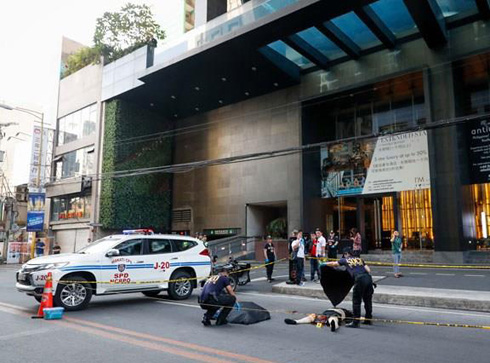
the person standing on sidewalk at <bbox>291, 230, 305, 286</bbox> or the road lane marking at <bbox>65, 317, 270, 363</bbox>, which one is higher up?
the person standing on sidewalk at <bbox>291, 230, 305, 286</bbox>

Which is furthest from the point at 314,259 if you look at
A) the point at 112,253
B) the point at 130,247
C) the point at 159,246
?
the point at 112,253

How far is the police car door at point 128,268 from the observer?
10836 mm

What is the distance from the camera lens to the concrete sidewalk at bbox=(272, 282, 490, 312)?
10.0 metres

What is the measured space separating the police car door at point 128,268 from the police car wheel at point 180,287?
0.88 metres

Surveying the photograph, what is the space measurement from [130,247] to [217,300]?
12.6ft

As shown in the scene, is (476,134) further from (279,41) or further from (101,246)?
(101,246)

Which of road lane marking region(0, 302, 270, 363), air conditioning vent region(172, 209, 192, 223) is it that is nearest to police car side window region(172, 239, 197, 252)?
road lane marking region(0, 302, 270, 363)

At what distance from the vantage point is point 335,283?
9.36 metres

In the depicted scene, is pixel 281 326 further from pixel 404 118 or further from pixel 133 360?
pixel 404 118

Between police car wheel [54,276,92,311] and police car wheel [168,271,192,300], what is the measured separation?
2388mm

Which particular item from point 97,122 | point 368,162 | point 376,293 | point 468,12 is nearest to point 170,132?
point 97,122

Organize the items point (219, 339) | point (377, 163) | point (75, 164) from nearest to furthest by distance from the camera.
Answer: point (219, 339) → point (377, 163) → point (75, 164)

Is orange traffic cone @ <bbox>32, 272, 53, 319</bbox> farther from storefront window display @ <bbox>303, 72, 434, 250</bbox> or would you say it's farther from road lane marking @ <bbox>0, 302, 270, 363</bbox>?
storefront window display @ <bbox>303, 72, 434, 250</bbox>

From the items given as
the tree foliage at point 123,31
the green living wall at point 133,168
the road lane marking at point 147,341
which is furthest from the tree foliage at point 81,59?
the road lane marking at point 147,341
